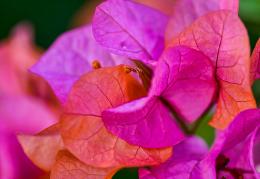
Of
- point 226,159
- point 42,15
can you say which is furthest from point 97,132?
point 42,15

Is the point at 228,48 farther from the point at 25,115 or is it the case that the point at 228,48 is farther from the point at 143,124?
the point at 25,115

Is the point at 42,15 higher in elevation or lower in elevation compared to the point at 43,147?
lower

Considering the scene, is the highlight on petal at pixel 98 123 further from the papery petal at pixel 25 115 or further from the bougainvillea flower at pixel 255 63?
the papery petal at pixel 25 115

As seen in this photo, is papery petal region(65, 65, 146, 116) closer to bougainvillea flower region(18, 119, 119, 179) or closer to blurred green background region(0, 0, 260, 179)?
bougainvillea flower region(18, 119, 119, 179)

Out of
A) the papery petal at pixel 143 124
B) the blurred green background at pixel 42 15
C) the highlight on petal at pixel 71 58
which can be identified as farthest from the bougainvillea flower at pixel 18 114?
the blurred green background at pixel 42 15

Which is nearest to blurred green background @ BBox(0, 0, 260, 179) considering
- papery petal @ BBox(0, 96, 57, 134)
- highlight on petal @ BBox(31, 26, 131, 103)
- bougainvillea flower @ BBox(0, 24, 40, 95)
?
bougainvillea flower @ BBox(0, 24, 40, 95)

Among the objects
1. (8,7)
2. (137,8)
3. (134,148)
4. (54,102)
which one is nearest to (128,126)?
(134,148)

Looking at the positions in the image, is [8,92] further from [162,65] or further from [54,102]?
[162,65]
